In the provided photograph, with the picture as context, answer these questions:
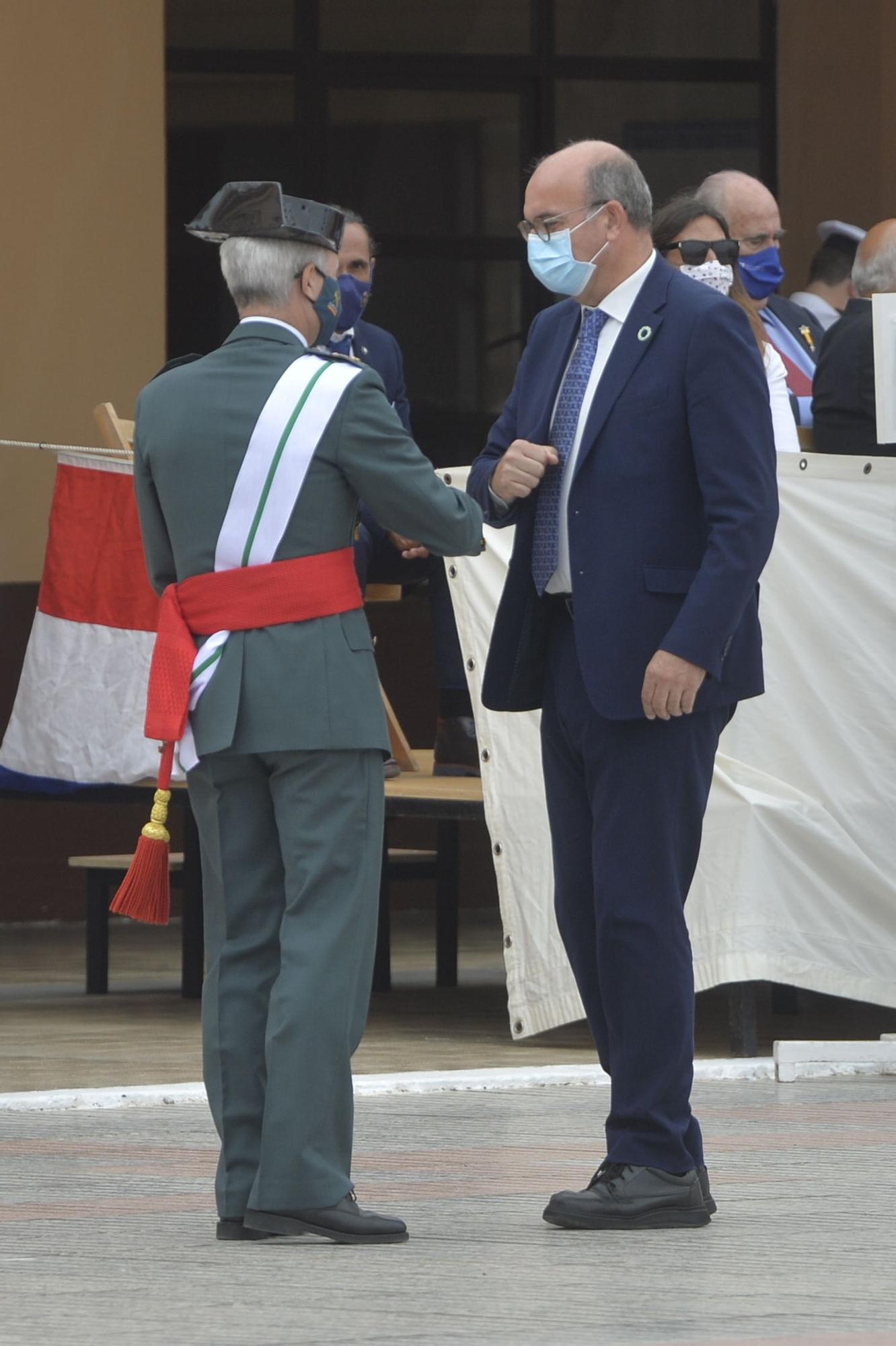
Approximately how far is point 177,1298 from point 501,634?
1.36 meters

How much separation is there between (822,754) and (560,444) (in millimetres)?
2356

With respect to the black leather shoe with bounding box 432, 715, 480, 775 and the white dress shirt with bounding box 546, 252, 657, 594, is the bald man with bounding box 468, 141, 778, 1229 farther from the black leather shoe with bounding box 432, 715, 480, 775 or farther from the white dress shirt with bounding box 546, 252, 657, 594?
the black leather shoe with bounding box 432, 715, 480, 775

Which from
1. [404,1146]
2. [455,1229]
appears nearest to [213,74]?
[404,1146]

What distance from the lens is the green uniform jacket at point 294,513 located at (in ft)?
13.9

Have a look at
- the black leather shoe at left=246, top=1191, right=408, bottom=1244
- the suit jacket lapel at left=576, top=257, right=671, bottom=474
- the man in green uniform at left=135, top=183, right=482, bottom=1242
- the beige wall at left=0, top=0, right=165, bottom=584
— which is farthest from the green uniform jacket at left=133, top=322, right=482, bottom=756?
the beige wall at left=0, top=0, right=165, bottom=584

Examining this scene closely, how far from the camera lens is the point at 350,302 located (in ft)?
22.7

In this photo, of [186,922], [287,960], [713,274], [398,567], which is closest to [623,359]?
[287,960]

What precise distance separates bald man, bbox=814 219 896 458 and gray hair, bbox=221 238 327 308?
2660 mm

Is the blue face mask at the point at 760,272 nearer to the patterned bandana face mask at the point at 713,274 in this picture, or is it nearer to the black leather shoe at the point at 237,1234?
the patterned bandana face mask at the point at 713,274

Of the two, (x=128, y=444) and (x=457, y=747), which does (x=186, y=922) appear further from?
(x=128, y=444)

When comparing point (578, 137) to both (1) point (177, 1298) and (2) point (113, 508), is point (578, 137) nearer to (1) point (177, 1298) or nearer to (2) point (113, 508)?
(2) point (113, 508)

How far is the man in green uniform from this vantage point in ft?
13.8

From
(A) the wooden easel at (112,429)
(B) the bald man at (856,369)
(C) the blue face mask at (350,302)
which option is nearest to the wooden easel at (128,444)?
(A) the wooden easel at (112,429)

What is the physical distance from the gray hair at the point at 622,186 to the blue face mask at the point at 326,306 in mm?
471
